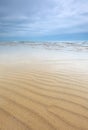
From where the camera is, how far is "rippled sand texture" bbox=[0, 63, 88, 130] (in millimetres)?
1897

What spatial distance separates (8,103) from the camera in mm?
2393

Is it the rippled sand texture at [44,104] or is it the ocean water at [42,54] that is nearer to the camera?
the rippled sand texture at [44,104]

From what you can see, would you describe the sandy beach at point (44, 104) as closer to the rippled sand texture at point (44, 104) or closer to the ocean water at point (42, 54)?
the rippled sand texture at point (44, 104)

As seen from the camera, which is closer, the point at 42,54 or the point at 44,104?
the point at 44,104

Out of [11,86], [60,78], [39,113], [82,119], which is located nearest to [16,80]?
[11,86]

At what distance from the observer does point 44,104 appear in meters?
2.37

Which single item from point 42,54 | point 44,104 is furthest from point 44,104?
point 42,54

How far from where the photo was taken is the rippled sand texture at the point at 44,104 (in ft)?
6.23

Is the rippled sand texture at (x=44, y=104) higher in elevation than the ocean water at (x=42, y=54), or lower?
lower

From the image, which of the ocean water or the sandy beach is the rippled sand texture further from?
the ocean water

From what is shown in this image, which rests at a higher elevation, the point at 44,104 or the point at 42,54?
the point at 42,54

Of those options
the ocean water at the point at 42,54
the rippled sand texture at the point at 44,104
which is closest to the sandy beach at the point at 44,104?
the rippled sand texture at the point at 44,104

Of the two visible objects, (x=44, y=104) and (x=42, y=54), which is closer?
(x=44, y=104)

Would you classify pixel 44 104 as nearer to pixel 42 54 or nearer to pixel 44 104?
pixel 44 104
